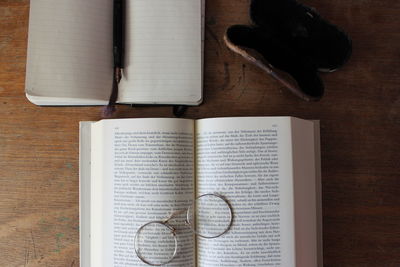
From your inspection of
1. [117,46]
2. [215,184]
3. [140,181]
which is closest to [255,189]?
[215,184]

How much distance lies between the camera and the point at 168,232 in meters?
0.58

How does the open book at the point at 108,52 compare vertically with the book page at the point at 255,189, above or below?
above

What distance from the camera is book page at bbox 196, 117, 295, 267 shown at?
22.8 inches

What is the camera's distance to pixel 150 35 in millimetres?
629

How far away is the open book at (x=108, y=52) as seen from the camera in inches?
23.5

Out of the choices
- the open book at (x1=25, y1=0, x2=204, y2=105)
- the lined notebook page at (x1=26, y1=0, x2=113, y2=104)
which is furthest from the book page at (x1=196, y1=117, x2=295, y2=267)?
the lined notebook page at (x1=26, y1=0, x2=113, y2=104)

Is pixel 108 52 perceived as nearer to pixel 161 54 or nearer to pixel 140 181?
pixel 161 54

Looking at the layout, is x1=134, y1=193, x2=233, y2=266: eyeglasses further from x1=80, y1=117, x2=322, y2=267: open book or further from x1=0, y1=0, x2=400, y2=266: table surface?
x1=0, y1=0, x2=400, y2=266: table surface

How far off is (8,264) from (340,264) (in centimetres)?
58

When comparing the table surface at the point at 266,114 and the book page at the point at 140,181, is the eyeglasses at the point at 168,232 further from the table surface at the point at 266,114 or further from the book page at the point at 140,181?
the table surface at the point at 266,114

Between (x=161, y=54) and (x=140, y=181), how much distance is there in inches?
8.6

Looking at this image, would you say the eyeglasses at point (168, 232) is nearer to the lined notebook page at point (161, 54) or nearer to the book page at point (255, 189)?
the book page at point (255, 189)

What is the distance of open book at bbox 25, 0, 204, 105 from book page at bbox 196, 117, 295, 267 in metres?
0.11

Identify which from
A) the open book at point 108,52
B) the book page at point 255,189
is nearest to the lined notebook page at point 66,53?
the open book at point 108,52
